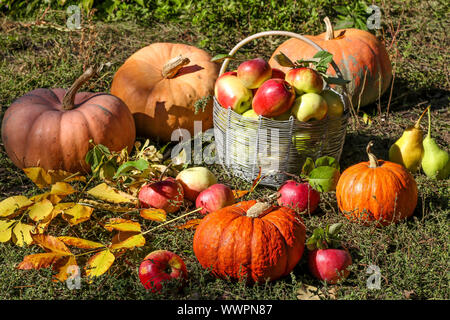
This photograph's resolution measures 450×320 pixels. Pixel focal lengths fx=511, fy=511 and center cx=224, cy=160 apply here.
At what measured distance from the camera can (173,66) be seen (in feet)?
13.2

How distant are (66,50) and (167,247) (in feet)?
9.73

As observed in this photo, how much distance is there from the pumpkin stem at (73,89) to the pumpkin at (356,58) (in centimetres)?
160

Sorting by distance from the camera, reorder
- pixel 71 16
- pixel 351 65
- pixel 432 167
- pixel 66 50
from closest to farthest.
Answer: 1. pixel 432 167
2. pixel 351 65
3. pixel 66 50
4. pixel 71 16

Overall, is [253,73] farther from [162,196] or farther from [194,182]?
[162,196]

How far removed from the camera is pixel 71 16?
5.55m

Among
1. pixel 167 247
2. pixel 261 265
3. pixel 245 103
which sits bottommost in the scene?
pixel 167 247

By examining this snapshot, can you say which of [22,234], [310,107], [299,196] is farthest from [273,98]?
[22,234]

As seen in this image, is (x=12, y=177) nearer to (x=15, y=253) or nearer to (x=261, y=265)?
(x=15, y=253)

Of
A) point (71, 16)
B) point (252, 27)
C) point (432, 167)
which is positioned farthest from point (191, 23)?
point (432, 167)

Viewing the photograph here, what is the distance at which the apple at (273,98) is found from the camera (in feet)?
10.3

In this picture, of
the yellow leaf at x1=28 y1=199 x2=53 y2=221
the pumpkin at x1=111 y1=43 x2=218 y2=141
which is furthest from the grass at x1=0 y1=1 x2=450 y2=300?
the pumpkin at x1=111 y1=43 x2=218 y2=141

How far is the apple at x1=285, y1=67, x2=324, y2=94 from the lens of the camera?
3.26 meters

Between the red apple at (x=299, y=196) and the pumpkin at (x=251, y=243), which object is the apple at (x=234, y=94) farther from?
the pumpkin at (x=251, y=243)

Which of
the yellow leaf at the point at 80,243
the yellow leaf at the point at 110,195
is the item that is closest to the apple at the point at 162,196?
the yellow leaf at the point at 110,195
